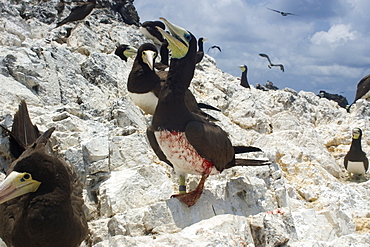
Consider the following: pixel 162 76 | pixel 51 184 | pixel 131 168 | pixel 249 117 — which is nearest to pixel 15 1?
pixel 162 76

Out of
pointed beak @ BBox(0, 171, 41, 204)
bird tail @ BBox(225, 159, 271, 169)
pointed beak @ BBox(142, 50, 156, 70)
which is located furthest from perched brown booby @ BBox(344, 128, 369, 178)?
pointed beak @ BBox(0, 171, 41, 204)

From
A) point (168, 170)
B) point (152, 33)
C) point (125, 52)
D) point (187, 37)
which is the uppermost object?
point (152, 33)

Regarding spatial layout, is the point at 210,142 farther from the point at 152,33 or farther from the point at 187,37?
the point at 152,33

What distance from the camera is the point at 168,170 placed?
590 cm

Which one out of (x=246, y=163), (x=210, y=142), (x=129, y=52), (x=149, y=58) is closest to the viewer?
(x=210, y=142)

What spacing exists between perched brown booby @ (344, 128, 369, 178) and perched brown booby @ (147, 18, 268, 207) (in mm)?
4977

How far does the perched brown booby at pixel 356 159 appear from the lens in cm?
895

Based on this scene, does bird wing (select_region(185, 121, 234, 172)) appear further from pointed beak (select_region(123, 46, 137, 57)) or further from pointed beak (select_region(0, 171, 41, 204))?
pointed beak (select_region(123, 46, 137, 57))

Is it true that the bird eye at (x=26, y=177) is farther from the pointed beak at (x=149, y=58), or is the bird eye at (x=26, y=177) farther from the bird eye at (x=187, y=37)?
the pointed beak at (x=149, y=58)

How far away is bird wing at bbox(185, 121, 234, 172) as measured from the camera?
4641 mm

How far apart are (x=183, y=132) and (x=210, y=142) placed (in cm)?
36

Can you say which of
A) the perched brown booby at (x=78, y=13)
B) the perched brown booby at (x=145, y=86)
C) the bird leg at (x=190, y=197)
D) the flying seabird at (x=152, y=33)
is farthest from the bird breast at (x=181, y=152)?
the perched brown booby at (x=78, y=13)

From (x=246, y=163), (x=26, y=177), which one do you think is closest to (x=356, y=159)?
(x=246, y=163)

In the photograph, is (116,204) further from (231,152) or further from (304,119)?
(304,119)
